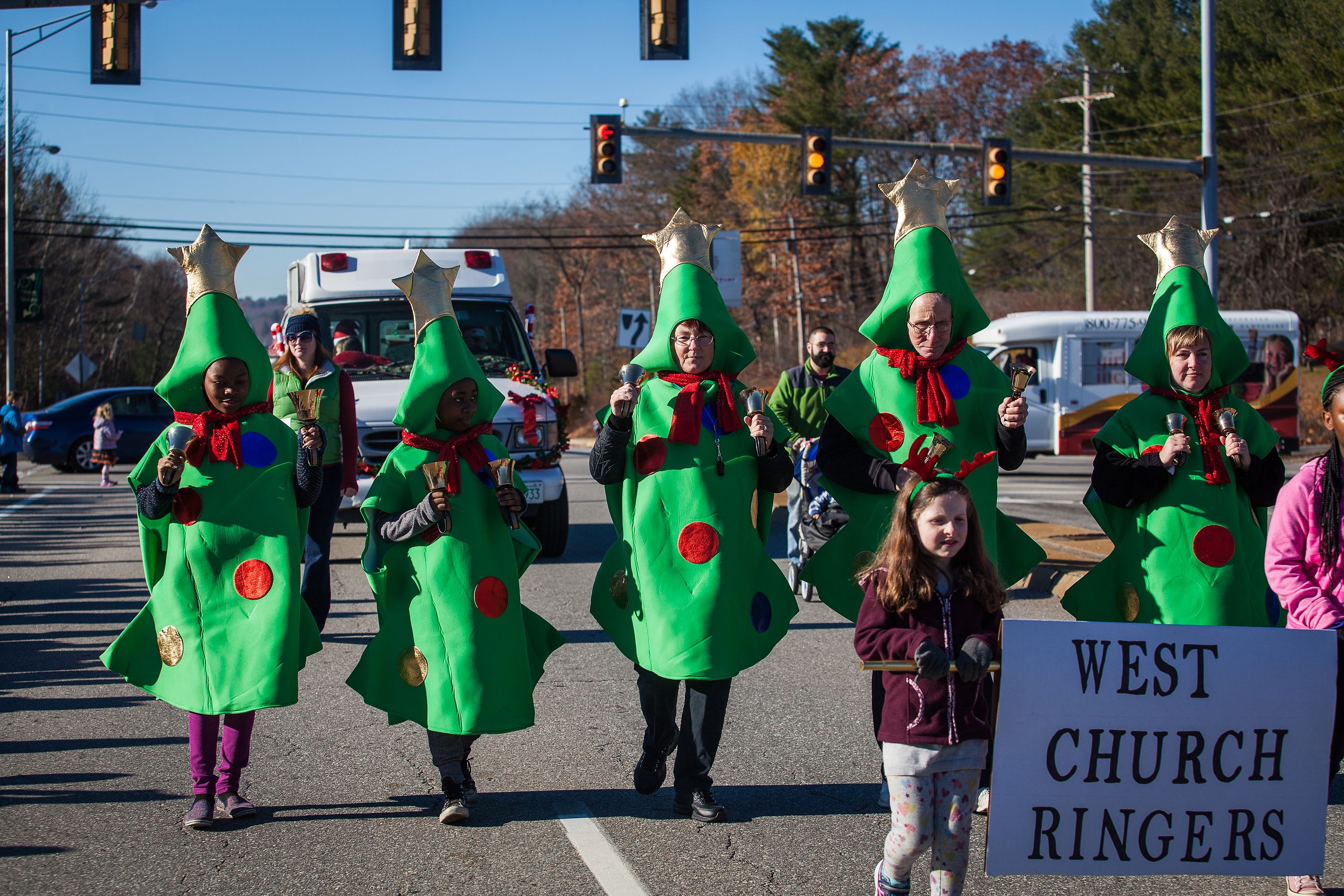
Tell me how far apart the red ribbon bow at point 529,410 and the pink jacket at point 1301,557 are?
24.9ft

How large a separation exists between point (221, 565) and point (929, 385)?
2651 mm

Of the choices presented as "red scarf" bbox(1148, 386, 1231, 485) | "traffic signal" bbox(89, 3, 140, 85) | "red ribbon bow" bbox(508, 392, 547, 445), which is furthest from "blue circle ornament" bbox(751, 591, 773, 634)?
"traffic signal" bbox(89, 3, 140, 85)

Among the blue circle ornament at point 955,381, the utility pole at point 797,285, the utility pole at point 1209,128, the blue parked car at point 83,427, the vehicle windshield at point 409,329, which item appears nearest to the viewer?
the blue circle ornament at point 955,381

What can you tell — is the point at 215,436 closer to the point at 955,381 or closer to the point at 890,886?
the point at 955,381

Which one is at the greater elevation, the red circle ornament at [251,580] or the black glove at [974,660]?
the red circle ornament at [251,580]

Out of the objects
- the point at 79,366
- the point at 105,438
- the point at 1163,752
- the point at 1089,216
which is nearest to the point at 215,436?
the point at 1163,752

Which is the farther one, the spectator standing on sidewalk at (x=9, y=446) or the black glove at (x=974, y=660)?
the spectator standing on sidewalk at (x=9, y=446)

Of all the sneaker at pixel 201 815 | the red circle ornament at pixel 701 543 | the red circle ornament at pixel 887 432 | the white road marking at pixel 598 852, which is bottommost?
the white road marking at pixel 598 852

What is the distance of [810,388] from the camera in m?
9.06

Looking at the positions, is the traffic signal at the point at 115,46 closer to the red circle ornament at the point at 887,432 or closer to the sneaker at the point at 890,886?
the red circle ornament at the point at 887,432

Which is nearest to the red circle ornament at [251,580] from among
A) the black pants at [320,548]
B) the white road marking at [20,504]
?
the black pants at [320,548]

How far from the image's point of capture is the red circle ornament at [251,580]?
471 centimetres

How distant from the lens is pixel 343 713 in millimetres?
6465

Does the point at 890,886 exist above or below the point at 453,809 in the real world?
above
